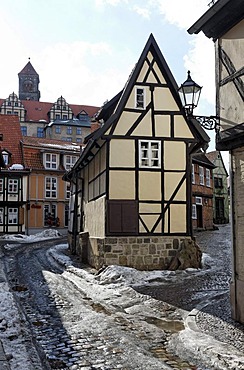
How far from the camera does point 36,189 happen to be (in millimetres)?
40531

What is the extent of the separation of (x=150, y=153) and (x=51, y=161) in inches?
1034

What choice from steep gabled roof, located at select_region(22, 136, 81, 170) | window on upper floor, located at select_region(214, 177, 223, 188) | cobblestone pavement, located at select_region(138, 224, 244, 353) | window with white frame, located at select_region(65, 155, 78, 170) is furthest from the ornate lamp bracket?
window on upper floor, located at select_region(214, 177, 223, 188)

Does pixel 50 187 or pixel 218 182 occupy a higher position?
pixel 218 182

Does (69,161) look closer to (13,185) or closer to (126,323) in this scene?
(13,185)

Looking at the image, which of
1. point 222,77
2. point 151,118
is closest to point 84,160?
point 151,118

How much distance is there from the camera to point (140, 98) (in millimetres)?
17031

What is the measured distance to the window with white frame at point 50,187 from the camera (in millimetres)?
41184

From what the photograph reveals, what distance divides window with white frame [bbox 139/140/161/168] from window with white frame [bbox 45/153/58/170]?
25943mm

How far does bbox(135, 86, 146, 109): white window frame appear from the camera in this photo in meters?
16.9

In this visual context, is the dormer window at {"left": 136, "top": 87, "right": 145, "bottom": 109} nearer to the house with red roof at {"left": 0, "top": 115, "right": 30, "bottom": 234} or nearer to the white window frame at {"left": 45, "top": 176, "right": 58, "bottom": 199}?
the house with red roof at {"left": 0, "top": 115, "right": 30, "bottom": 234}

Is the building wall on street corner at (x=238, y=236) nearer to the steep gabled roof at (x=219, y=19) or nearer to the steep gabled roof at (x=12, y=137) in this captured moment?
the steep gabled roof at (x=219, y=19)

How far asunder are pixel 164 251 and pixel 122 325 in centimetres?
800

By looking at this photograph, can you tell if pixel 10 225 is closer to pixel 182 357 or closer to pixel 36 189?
pixel 36 189

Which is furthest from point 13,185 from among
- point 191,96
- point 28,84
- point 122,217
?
point 28,84
